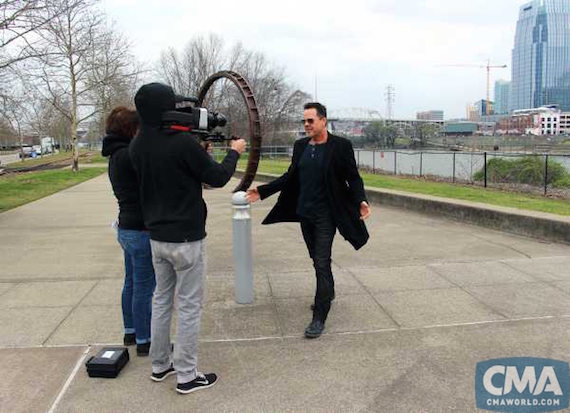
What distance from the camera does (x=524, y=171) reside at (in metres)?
15.6

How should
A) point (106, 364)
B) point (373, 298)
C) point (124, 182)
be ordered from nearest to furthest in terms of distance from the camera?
point (106, 364) → point (124, 182) → point (373, 298)

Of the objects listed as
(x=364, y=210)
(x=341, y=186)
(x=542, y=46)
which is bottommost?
(x=364, y=210)

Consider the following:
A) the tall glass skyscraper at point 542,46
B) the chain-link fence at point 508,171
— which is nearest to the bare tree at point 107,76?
the chain-link fence at point 508,171

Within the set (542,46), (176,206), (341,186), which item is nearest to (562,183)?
(341,186)

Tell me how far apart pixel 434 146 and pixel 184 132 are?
5210 cm

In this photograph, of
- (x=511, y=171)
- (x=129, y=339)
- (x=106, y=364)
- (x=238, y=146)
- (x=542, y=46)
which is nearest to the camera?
(x=238, y=146)

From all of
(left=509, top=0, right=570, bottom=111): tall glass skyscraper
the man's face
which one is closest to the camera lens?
the man's face

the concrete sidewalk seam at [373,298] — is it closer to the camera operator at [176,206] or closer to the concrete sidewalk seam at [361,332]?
the concrete sidewalk seam at [361,332]

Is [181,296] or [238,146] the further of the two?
[238,146]

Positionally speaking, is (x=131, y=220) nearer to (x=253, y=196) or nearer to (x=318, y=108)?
(x=253, y=196)

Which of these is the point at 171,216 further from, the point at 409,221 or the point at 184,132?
the point at 409,221

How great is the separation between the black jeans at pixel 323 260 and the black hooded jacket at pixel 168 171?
1.36 meters

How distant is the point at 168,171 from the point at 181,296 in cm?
80

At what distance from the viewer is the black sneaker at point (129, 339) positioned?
3.92 metres
